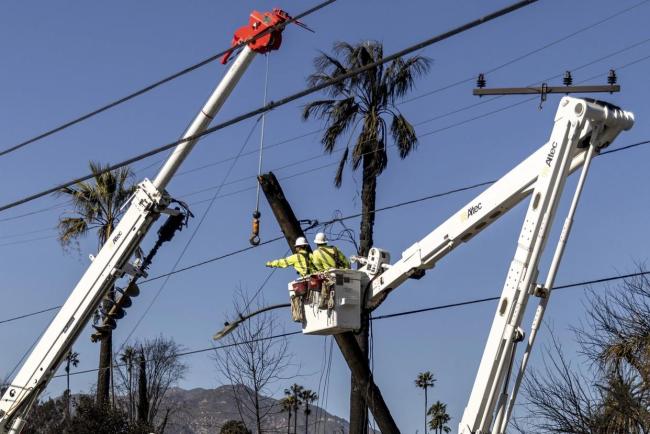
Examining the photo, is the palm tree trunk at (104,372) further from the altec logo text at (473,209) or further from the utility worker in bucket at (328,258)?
the altec logo text at (473,209)

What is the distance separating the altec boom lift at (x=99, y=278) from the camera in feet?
67.8

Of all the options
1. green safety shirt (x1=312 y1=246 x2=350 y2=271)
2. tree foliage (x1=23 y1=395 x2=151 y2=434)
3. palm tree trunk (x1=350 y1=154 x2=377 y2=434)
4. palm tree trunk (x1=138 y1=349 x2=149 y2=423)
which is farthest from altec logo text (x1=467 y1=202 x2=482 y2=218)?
palm tree trunk (x1=138 y1=349 x2=149 y2=423)

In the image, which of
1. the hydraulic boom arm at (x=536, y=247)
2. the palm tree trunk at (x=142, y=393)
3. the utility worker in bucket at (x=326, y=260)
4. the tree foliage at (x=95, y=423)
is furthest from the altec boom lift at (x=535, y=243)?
the palm tree trunk at (x=142, y=393)

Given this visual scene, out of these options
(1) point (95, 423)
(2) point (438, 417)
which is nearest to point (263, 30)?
(1) point (95, 423)

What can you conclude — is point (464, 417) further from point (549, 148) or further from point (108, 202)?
point (108, 202)

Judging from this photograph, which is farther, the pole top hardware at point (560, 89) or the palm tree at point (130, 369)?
the palm tree at point (130, 369)

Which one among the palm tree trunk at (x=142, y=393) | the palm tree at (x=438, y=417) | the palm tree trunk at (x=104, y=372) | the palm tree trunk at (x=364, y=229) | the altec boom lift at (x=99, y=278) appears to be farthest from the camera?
the palm tree at (x=438, y=417)

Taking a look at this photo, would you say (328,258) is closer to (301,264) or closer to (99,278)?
(301,264)

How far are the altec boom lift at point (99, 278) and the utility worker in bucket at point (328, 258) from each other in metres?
4.22

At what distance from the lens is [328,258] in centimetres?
1733

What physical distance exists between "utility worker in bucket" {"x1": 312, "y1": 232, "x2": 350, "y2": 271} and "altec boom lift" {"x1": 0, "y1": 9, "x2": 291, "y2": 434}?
422 cm

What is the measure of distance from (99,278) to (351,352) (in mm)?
4712

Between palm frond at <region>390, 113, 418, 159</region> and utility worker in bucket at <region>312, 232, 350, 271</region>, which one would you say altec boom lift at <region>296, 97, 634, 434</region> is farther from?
palm frond at <region>390, 113, 418, 159</region>

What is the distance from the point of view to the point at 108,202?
36000 mm
